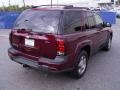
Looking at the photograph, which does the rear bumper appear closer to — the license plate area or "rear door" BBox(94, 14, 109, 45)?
the license plate area

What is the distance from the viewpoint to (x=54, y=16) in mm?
4566

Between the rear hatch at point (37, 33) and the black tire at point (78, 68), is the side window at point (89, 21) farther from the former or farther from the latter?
the rear hatch at point (37, 33)

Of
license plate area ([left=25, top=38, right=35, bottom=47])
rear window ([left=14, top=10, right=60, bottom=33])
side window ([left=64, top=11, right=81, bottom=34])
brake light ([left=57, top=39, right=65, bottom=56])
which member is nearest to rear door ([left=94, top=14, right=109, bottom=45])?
side window ([left=64, top=11, right=81, bottom=34])

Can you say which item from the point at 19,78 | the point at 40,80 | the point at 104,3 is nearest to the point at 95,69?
the point at 40,80

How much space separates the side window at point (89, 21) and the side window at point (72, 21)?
360 mm

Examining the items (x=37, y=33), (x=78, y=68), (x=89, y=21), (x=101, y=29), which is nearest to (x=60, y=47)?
(x=37, y=33)

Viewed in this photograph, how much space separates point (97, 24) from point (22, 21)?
250 centimetres

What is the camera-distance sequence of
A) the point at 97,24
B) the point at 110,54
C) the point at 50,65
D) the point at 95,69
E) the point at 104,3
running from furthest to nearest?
the point at 104,3
the point at 110,54
the point at 97,24
the point at 95,69
the point at 50,65

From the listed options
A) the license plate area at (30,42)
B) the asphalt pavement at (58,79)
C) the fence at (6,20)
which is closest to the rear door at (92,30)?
the asphalt pavement at (58,79)

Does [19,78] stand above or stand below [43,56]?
below

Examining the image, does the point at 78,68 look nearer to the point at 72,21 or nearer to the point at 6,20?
the point at 72,21

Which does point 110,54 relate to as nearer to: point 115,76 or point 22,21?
point 115,76

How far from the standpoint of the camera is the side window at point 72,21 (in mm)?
4592

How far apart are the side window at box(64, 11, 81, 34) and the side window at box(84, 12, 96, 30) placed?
14.2 inches
